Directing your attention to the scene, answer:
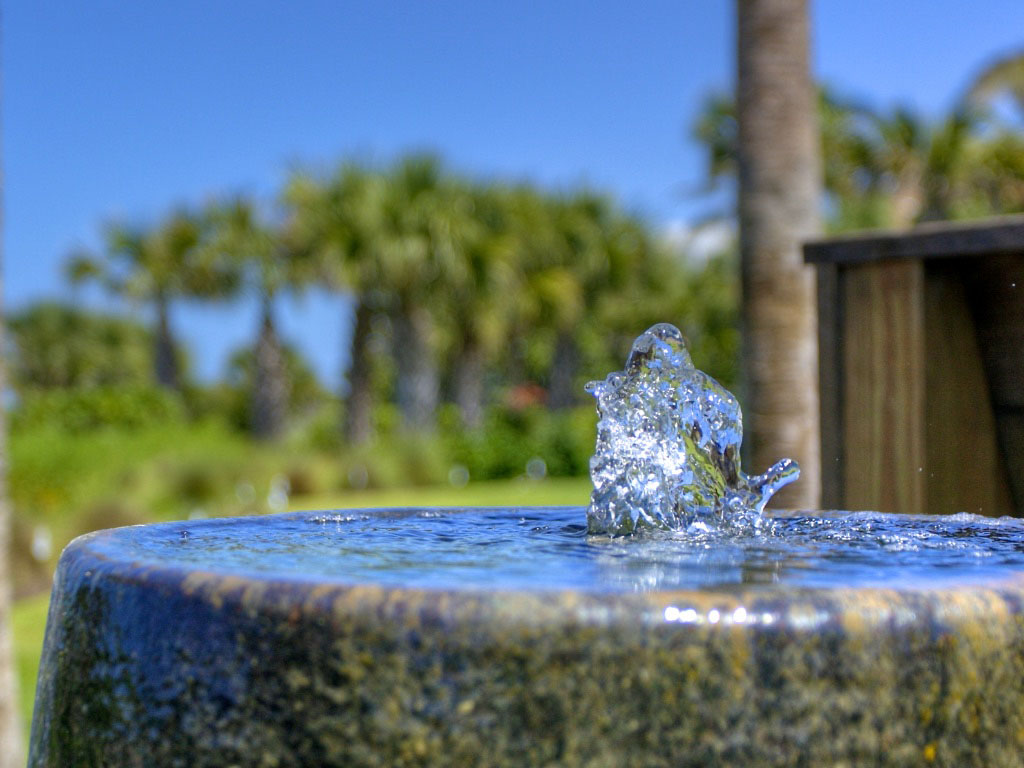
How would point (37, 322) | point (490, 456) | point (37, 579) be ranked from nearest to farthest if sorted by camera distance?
point (37, 579) → point (490, 456) → point (37, 322)

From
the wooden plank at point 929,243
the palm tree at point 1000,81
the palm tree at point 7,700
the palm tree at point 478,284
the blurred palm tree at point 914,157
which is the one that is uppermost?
the palm tree at point 1000,81

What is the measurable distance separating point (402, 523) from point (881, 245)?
2.02 m

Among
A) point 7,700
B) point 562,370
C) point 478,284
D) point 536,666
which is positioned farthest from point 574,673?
Result: point 562,370

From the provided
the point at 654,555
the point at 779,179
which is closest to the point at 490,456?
the point at 779,179

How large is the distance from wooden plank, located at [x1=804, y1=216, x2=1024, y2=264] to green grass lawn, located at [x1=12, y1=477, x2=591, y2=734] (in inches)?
156

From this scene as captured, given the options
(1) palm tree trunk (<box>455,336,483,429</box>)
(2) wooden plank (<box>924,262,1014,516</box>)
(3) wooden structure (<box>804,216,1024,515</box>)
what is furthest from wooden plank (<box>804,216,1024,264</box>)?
(1) palm tree trunk (<box>455,336,483,429</box>)

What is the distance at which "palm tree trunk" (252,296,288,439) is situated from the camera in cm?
2331

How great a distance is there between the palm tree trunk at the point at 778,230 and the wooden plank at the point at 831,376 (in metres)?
2.59

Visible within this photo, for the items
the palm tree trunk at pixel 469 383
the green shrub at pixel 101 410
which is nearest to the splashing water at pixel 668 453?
the green shrub at pixel 101 410

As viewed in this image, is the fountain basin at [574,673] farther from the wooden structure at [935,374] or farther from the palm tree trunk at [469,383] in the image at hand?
the palm tree trunk at [469,383]

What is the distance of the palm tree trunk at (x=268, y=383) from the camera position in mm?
23312

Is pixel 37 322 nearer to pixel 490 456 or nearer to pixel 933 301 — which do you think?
pixel 490 456

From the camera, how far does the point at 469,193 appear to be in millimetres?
22750

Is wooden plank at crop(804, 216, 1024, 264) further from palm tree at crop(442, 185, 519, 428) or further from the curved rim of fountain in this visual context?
palm tree at crop(442, 185, 519, 428)
